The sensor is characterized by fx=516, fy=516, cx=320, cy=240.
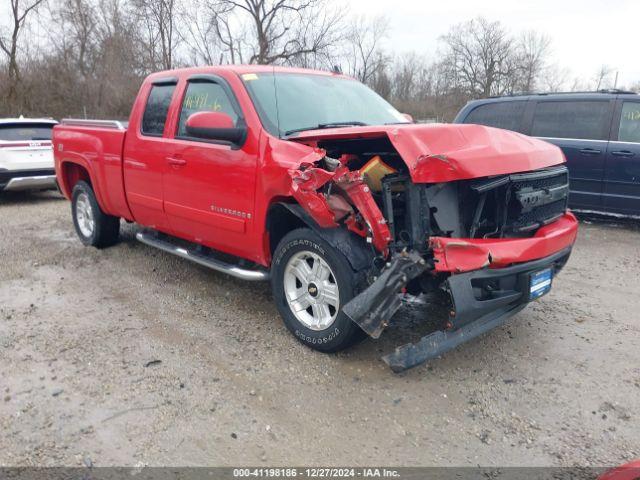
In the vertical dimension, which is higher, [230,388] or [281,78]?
[281,78]

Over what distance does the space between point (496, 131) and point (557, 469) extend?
2.04 meters

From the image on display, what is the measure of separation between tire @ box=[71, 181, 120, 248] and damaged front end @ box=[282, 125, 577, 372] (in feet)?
11.8

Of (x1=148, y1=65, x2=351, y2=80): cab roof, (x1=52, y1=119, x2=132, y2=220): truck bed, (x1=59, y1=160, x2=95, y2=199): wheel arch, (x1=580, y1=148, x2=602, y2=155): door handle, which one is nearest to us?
(x1=148, y1=65, x2=351, y2=80): cab roof

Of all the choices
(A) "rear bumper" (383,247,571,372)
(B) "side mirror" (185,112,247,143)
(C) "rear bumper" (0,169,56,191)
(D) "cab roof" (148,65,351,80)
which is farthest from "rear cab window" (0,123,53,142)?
(A) "rear bumper" (383,247,571,372)

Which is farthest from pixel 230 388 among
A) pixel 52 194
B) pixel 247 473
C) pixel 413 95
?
pixel 413 95

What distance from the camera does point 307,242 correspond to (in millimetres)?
3404

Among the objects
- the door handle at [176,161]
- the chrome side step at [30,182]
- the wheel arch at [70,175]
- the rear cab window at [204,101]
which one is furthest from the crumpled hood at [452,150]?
the chrome side step at [30,182]

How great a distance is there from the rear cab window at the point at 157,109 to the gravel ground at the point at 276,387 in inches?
58.5

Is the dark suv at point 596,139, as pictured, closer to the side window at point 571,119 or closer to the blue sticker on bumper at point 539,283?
the side window at point 571,119

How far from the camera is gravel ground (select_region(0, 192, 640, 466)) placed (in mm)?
2611

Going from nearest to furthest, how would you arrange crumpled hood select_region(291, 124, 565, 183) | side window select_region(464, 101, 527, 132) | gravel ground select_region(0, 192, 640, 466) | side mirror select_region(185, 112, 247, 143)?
1. gravel ground select_region(0, 192, 640, 466)
2. crumpled hood select_region(291, 124, 565, 183)
3. side mirror select_region(185, 112, 247, 143)
4. side window select_region(464, 101, 527, 132)

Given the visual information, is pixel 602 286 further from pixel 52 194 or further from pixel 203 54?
pixel 203 54

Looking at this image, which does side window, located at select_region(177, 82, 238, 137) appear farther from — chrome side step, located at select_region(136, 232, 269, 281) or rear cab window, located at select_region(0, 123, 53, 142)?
rear cab window, located at select_region(0, 123, 53, 142)

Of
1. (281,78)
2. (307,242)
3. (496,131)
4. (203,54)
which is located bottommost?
(307,242)
